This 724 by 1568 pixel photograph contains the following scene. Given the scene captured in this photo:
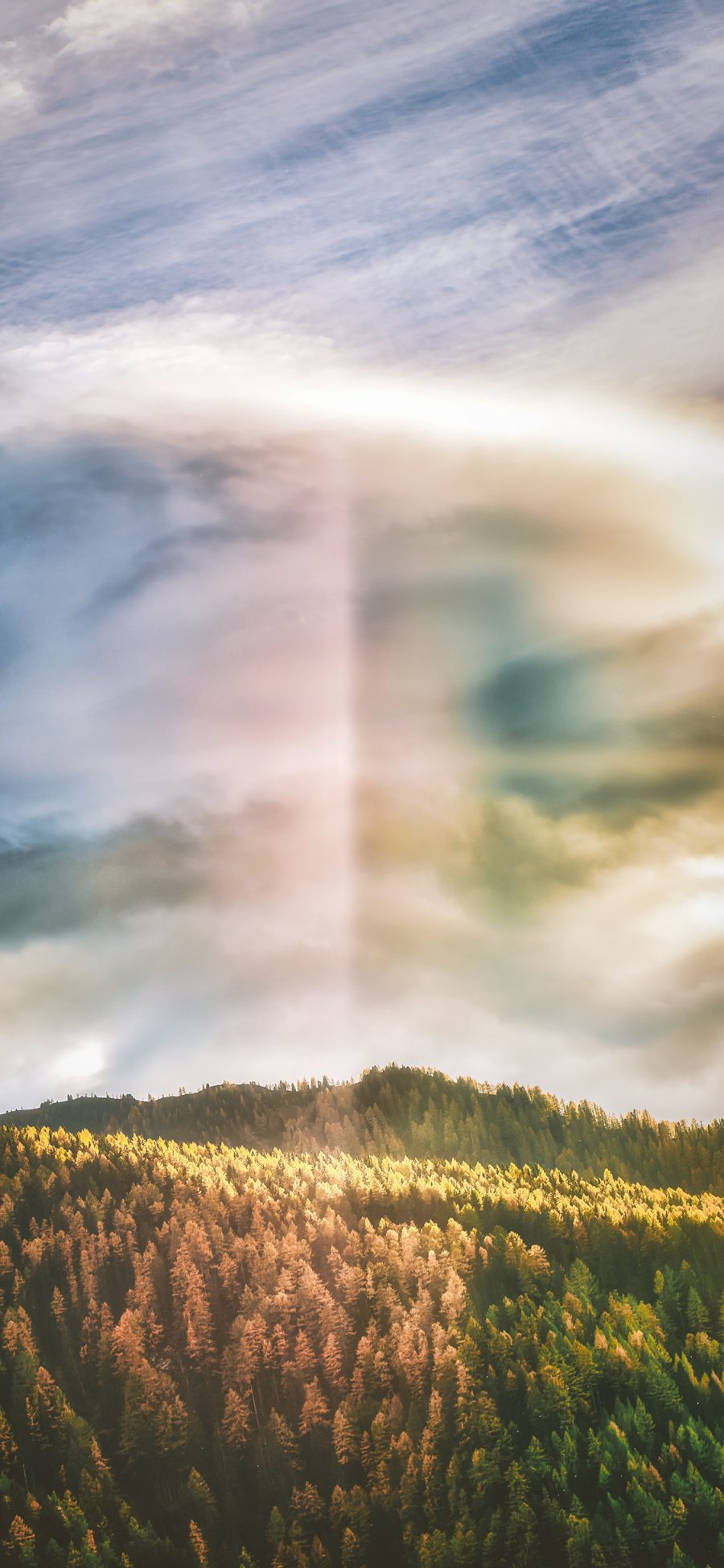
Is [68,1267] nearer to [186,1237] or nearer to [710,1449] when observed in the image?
[186,1237]

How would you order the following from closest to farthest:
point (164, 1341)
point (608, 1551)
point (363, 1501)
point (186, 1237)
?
point (608, 1551) < point (363, 1501) < point (164, 1341) < point (186, 1237)

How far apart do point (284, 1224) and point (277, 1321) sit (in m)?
12.0

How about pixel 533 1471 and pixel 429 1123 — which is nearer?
pixel 533 1471

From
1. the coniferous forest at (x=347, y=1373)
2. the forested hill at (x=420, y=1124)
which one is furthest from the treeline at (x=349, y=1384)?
the forested hill at (x=420, y=1124)

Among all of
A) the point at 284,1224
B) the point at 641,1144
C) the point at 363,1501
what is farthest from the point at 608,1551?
the point at 641,1144

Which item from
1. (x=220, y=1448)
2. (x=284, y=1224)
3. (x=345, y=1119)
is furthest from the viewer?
(x=345, y=1119)

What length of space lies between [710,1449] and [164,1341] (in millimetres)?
29089

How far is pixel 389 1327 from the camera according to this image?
196 ft

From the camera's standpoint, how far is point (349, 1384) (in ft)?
184

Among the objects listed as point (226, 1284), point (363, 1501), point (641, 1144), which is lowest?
point (641, 1144)

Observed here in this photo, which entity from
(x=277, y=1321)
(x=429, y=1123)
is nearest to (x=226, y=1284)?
(x=277, y=1321)

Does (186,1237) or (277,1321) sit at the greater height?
(186,1237)

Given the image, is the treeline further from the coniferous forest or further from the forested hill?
the forested hill

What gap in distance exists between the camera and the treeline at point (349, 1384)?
47.4 m
